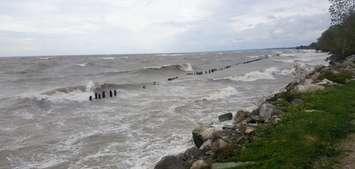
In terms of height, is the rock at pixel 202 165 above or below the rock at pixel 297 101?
below

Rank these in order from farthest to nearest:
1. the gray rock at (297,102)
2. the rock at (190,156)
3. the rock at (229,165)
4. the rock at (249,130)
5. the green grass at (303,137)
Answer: the gray rock at (297,102)
the rock at (249,130)
the rock at (190,156)
the rock at (229,165)
the green grass at (303,137)

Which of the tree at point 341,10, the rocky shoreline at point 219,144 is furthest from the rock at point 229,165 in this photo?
the tree at point 341,10

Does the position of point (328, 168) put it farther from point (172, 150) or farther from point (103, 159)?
point (103, 159)

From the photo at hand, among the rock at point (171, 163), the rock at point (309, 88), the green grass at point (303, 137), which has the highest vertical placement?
the rock at point (309, 88)

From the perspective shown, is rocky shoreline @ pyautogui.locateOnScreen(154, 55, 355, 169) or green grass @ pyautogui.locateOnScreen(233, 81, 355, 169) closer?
green grass @ pyautogui.locateOnScreen(233, 81, 355, 169)

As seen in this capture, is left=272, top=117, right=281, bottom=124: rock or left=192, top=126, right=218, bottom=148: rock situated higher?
left=272, top=117, right=281, bottom=124: rock

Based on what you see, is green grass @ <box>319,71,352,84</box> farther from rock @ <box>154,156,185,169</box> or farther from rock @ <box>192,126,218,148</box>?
rock @ <box>154,156,185,169</box>

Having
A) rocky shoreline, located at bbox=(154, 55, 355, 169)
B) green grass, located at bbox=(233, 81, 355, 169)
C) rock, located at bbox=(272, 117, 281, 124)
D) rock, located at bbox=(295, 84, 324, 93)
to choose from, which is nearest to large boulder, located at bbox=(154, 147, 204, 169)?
rocky shoreline, located at bbox=(154, 55, 355, 169)

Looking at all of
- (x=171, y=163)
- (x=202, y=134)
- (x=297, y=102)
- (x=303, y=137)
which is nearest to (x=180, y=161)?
(x=171, y=163)

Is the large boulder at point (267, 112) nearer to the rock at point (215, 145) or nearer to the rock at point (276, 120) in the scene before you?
the rock at point (276, 120)

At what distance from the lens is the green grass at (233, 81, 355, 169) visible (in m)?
8.30

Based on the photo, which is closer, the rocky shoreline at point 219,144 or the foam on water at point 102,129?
the rocky shoreline at point 219,144

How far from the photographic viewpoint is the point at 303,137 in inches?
385

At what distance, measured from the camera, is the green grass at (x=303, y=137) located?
830 centimetres
